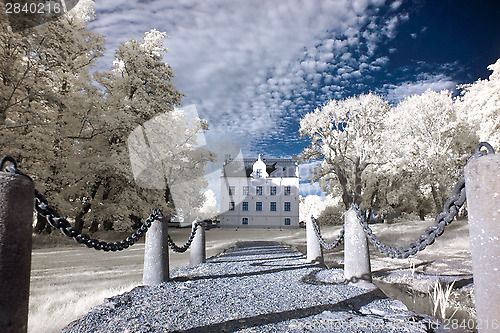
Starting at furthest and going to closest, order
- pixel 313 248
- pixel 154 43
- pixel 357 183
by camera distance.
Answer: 1. pixel 357 183
2. pixel 154 43
3. pixel 313 248

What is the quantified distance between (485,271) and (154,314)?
329 centimetres

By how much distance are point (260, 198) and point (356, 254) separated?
1314 inches

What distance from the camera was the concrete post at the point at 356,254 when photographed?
15.1 ft

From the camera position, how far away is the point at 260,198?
37.9 m

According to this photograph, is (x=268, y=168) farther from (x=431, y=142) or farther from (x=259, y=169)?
(x=431, y=142)

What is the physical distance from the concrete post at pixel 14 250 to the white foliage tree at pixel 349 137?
2194cm

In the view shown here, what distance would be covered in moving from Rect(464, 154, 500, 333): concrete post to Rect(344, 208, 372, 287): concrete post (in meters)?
2.61

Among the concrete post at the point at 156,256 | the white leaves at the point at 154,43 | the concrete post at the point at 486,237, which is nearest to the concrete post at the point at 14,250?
the concrete post at the point at 156,256

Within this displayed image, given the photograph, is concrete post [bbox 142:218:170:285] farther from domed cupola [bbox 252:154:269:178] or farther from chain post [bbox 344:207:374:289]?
domed cupola [bbox 252:154:269:178]

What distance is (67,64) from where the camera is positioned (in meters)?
11.9

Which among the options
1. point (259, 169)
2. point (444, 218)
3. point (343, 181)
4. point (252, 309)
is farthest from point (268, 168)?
point (444, 218)

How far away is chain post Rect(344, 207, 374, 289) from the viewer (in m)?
4.61

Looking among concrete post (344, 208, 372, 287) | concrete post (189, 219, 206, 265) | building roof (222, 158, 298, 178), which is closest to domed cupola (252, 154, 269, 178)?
building roof (222, 158, 298, 178)

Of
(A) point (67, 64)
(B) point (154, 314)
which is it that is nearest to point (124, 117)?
(A) point (67, 64)
